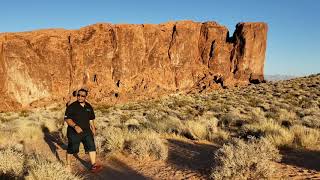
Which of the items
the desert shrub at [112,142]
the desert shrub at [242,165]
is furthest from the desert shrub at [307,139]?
the desert shrub at [112,142]

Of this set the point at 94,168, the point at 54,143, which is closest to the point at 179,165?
the point at 94,168

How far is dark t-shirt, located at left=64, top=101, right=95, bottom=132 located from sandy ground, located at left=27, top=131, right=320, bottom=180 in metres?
1.02

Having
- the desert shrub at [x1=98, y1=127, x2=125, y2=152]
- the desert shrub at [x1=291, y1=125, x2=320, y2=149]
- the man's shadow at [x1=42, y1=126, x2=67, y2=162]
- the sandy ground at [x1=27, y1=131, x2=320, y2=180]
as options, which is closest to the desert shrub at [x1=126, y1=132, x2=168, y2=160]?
the sandy ground at [x1=27, y1=131, x2=320, y2=180]

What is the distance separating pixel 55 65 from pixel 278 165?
37982 millimetres

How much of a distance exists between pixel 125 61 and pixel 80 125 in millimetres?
38334

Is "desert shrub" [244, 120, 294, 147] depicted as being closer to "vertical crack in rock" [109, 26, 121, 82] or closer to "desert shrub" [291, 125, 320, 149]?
"desert shrub" [291, 125, 320, 149]

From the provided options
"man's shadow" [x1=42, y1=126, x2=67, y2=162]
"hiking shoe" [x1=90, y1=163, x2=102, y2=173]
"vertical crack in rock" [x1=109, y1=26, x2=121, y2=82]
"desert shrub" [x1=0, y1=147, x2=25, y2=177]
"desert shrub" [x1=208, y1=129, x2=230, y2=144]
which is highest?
"vertical crack in rock" [x1=109, y1=26, x2=121, y2=82]

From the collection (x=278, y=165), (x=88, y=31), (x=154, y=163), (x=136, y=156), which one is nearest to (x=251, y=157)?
(x=278, y=165)

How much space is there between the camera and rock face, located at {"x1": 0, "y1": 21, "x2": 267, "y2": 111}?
40.1 meters

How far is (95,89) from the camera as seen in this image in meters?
43.4

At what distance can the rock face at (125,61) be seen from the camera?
40.1 metres

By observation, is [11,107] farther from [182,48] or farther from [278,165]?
[278,165]

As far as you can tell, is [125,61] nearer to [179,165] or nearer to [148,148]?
[148,148]

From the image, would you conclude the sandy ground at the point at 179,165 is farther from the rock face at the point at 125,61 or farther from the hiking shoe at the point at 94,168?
the rock face at the point at 125,61
